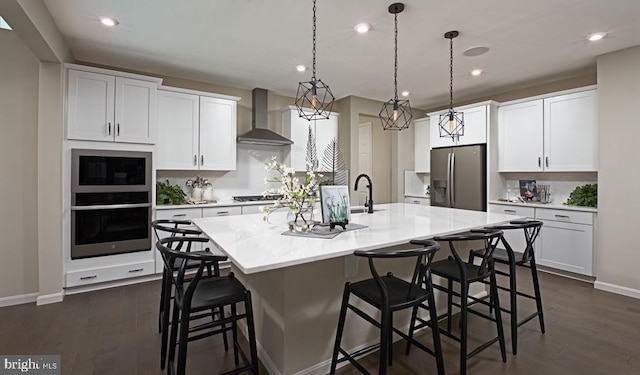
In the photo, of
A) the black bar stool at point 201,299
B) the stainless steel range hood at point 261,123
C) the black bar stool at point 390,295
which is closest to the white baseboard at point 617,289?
the black bar stool at point 390,295

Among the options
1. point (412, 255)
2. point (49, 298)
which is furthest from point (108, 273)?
point (412, 255)

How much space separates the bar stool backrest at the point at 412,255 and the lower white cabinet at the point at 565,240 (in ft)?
10.6

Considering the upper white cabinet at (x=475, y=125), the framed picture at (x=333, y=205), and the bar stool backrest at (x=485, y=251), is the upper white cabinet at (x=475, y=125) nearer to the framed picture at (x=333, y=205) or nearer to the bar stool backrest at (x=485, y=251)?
the bar stool backrest at (x=485, y=251)

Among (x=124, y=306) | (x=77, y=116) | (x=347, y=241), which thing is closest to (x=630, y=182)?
(x=347, y=241)

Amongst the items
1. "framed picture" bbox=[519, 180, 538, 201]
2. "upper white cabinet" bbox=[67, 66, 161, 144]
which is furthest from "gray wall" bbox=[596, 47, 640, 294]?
"upper white cabinet" bbox=[67, 66, 161, 144]

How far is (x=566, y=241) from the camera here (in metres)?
3.93

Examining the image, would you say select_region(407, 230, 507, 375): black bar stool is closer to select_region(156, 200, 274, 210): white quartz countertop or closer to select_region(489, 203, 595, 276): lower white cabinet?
→ select_region(489, 203, 595, 276): lower white cabinet

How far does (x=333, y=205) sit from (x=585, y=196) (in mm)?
3818

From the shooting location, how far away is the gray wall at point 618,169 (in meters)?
3.32

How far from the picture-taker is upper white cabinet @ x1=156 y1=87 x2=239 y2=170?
400 centimetres

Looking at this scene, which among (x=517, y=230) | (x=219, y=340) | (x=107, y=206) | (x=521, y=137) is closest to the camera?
(x=219, y=340)

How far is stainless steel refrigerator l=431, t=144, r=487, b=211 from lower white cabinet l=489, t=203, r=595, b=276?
0.63 meters

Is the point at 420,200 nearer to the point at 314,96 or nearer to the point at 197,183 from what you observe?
the point at 197,183

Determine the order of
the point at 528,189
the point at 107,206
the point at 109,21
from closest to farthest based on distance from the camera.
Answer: the point at 109,21 → the point at 107,206 → the point at 528,189
